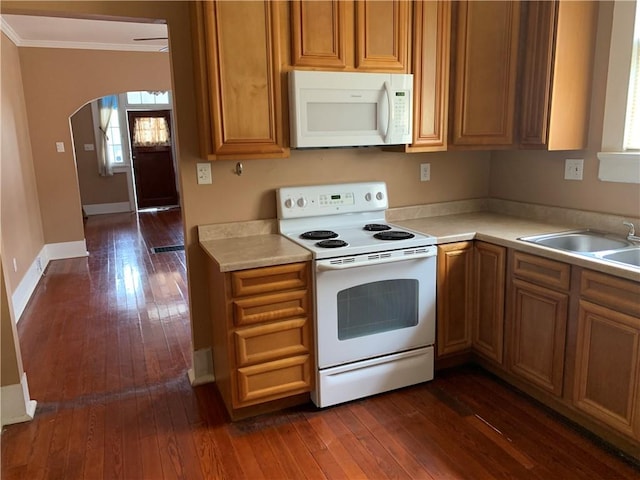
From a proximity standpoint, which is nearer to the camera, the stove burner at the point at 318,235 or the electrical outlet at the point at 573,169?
the stove burner at the point at 318,235

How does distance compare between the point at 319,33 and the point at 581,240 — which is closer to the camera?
the point at 319,33

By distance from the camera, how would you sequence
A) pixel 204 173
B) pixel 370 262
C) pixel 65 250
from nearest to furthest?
1. pixel 370 262
2. pixel 204 173
3. pixel 65 250

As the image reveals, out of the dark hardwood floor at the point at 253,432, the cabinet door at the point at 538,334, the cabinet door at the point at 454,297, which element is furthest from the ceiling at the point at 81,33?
the cabinet door at the point at 538,334

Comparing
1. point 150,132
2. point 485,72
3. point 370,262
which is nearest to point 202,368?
point 370,262

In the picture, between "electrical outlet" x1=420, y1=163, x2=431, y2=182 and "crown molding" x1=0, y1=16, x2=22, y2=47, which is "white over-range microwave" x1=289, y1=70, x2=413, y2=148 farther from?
"crown molding" x1=0, y1=16, x2=22, y2=47

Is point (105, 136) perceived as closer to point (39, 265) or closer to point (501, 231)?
point (39, 265)

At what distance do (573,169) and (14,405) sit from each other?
3.24m

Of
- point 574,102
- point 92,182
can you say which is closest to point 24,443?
point 574,102

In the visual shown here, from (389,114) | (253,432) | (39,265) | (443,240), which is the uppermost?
(389,114)

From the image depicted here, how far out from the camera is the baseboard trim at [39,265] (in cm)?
399

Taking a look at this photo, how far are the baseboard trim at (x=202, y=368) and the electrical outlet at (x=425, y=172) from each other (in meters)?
1.71

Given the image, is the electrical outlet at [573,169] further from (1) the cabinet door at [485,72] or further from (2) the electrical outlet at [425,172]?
(2) the electrical outlet at [425,172]

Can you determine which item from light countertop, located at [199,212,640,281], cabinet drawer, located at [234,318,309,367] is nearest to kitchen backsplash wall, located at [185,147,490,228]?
light countertop, located at [199,212,640,281]

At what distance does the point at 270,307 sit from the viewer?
2281 millimetres
